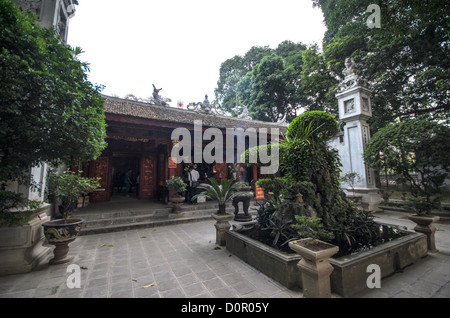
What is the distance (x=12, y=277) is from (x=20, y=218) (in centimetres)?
115

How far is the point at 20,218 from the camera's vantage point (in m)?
2.49

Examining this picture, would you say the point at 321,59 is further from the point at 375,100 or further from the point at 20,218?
the point at 20,218

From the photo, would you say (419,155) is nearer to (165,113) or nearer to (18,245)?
(18,245)

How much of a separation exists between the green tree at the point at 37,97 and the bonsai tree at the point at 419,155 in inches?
240

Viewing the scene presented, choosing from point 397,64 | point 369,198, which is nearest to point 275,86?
point 397,64

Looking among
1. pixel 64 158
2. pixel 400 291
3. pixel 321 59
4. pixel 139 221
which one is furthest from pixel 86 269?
pixel 321 59

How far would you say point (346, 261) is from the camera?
2.25 metres

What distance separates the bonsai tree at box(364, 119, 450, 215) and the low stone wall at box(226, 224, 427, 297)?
1060mm

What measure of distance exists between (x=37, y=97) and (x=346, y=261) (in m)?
4.21

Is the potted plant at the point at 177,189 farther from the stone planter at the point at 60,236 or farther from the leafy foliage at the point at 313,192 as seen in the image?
the leafy foliage at the point at 313,192

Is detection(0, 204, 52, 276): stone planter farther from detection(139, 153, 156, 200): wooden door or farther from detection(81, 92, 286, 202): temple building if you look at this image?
detection(139, 153, 156, 200): wooden door

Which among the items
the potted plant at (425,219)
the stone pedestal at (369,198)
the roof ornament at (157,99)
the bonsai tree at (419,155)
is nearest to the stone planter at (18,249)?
the potted plant at (425,219)

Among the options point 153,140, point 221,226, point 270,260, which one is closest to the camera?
point 270,260
